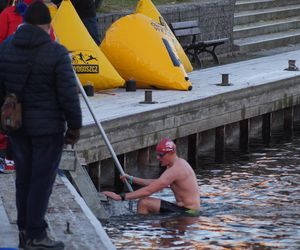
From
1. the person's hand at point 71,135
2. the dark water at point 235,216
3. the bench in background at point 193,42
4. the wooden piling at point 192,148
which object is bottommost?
the dark water at point 235,216

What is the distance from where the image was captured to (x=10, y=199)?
31.9ft

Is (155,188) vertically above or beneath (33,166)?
beneath

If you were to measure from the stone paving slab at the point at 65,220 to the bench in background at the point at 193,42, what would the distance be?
10126 millimetres

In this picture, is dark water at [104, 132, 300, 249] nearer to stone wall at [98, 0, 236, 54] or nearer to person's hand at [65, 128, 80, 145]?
person's hand at [65, 128, 80, 145]

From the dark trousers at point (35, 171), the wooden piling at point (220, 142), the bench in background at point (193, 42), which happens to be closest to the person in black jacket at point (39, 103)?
the dark trousers at point (35, 171)

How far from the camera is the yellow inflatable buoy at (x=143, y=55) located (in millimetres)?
16578

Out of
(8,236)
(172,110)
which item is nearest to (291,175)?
(172,110)

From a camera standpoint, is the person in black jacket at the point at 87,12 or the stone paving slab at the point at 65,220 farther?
the person in black jacket at the point at 87,12

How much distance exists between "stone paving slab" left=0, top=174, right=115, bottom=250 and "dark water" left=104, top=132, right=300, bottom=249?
3.14 ft

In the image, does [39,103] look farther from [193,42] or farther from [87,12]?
[193,42]

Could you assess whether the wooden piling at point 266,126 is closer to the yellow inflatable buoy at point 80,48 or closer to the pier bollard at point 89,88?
the yellow inflatable buoy at point 80,48

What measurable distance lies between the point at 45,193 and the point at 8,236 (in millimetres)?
676

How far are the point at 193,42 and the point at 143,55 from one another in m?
4.34

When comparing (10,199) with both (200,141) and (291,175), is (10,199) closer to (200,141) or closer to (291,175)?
(291,175)
